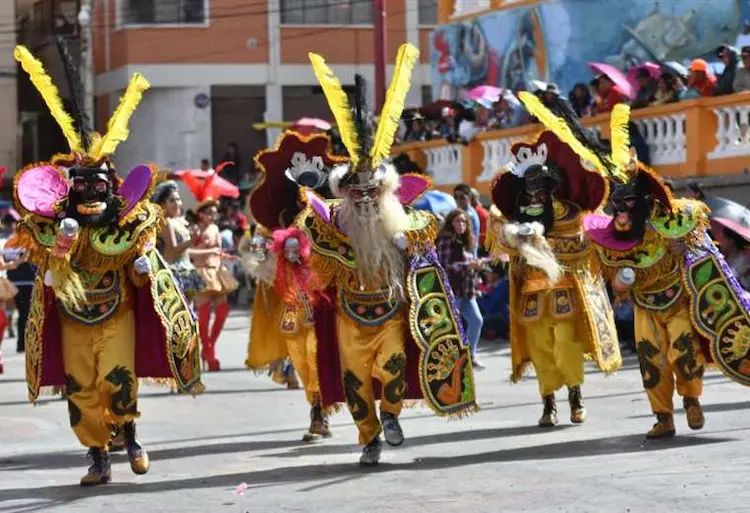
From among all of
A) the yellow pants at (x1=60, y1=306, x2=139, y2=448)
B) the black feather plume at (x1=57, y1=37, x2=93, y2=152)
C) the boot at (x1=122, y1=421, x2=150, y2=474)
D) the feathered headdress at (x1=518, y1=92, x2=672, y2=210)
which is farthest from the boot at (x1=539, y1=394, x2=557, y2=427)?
the black feather plume at (x1=57, y1=37, x2=93, y2=152)

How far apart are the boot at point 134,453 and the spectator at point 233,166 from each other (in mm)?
23696

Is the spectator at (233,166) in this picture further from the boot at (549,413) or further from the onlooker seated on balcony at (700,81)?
the boot at (549,413)

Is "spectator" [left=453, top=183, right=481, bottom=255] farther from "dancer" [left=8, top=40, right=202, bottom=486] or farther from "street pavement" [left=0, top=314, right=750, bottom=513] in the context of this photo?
"dancer" [left=8, top=40, right=202, bottom=486]

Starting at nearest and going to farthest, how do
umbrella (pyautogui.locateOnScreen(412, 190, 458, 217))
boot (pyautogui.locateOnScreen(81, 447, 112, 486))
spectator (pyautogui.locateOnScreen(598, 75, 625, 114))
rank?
boot (pyautogui.locateOnScreen(81, 447, 112, 486)) < umbrella (pyautogui.locateOnScreen(412, 190, 458, 217)) < spectator (pyautogui.locateOnScreen(598, 75, 625, 114))

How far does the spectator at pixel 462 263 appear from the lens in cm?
Result: 1652

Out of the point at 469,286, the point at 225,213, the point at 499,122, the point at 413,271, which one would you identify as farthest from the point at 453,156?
the point at 413,271

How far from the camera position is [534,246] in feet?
38.3

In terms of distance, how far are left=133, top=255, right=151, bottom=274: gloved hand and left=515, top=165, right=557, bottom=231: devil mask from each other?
2933mm

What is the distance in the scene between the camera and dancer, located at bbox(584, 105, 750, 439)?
432 inches

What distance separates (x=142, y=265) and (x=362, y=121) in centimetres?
150

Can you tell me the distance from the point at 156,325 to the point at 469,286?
6.51 metres

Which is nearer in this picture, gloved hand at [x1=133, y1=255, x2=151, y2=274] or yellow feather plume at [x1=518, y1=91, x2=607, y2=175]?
gloved hand at [x1=133, y1=255, x2=151, y2=274]

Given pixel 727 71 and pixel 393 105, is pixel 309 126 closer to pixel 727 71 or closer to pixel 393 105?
pixel 727 71

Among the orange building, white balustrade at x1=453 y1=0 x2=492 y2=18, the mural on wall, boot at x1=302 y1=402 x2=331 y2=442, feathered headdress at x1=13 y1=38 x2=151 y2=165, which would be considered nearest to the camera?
feathered headdress at x1=13 y1=38 x2=151 y2=165
